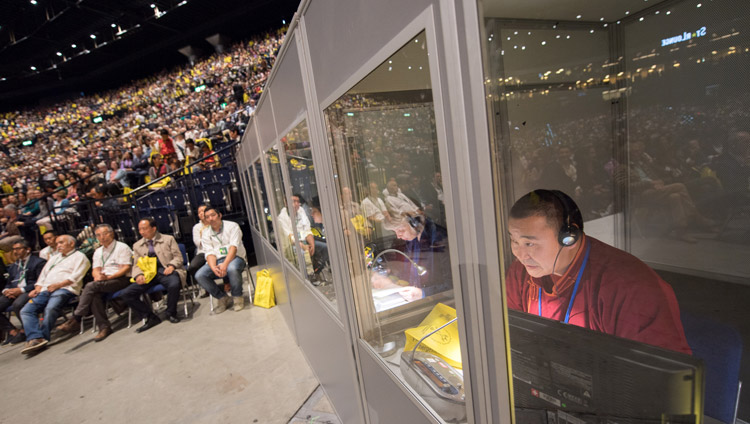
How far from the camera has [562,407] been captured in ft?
2.00

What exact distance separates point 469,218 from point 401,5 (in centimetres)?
46

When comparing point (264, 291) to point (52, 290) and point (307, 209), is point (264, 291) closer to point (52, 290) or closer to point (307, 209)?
point (52, 290)

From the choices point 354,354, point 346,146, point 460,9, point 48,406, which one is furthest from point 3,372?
point 460,9

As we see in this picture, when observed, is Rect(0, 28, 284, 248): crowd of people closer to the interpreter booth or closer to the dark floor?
the interpreter booth

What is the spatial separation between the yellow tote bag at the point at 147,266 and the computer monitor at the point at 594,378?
15.4 feet

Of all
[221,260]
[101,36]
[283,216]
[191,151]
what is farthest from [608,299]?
[101,36]

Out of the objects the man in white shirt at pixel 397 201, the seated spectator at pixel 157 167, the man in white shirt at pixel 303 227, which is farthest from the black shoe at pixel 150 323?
the man in white shirt at pixel 397 201

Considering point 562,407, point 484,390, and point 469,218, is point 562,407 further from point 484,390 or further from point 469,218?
point 469,218

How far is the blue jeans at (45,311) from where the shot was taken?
13.0 ft

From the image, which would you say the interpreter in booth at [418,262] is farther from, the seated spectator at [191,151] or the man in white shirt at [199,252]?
the seated spectator at [191,151]

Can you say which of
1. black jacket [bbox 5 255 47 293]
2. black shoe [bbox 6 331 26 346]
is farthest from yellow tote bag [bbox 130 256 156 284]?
black shoe [bbox 6 331 26 346]

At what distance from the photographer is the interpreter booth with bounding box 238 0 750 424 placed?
0.58m

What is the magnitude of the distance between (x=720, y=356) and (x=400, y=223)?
920 mm

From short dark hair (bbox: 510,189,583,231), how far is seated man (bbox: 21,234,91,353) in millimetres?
5490
